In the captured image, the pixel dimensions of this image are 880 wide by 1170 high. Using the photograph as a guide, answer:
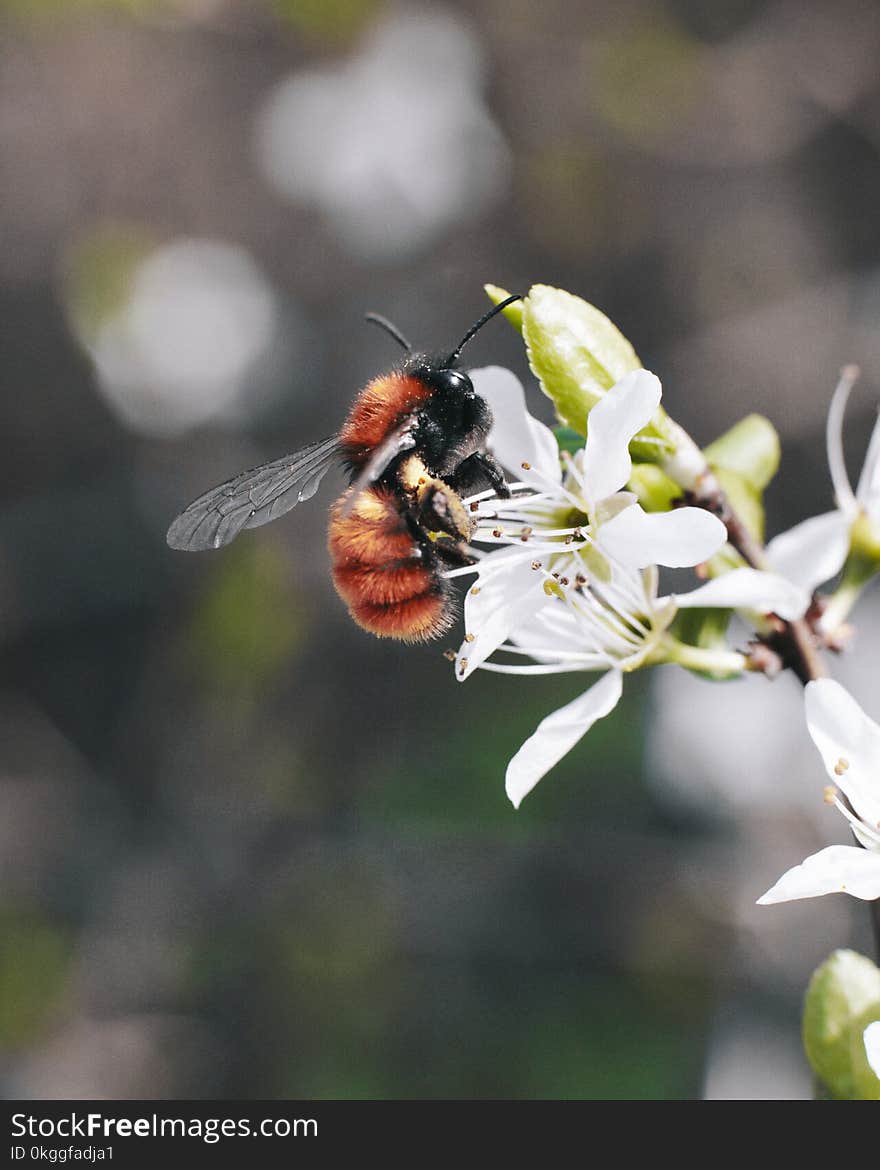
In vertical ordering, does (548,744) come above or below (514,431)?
below

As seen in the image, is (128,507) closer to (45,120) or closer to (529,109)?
(45,120)

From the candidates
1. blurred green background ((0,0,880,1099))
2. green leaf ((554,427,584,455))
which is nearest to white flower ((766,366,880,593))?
green leaf ((554,427,584,455))

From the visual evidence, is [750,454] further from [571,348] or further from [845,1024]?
[845,1024]

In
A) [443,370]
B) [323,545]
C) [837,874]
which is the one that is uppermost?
[323,545]

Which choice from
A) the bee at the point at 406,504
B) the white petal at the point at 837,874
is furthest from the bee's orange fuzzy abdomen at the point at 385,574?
the white petal at the point at 837,874

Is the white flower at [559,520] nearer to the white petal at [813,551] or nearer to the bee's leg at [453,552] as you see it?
the bee's leg at [453,552]

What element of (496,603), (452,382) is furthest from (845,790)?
(452,382)

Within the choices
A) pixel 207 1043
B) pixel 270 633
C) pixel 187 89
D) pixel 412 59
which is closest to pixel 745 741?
pixel 270 633
